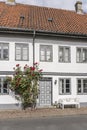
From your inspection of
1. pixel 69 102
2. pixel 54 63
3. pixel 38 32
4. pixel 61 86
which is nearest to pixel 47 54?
pixel 54 63

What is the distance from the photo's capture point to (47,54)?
20656 millimetres

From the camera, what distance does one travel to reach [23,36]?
19953 millimetres

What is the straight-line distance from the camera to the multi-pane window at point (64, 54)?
21.1m

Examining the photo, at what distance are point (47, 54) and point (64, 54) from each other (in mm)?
1511

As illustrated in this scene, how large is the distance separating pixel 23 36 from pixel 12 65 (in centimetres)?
250

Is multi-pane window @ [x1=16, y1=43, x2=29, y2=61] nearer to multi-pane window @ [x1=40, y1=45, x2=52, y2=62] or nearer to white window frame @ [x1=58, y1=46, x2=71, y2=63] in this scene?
multi-pane window @ [x1=40, y1=45, x2=52, y2=62]

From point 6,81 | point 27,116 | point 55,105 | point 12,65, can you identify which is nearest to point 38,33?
point 12,65

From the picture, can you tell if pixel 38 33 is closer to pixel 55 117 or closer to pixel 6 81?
pixel 6 81

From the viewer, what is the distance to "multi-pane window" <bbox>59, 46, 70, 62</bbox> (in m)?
21.1

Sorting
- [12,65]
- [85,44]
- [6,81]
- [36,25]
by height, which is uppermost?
[36,25]

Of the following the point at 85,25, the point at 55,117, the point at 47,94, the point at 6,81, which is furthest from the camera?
the point at 85,25

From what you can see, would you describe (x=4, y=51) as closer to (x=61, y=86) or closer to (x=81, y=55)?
(x=61, y=86)

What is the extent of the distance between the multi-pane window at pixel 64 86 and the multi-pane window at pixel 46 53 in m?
2.14

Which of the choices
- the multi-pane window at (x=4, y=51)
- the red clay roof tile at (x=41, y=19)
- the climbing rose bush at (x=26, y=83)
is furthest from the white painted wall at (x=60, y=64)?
the multi-pane window at (x=4, y=51)
